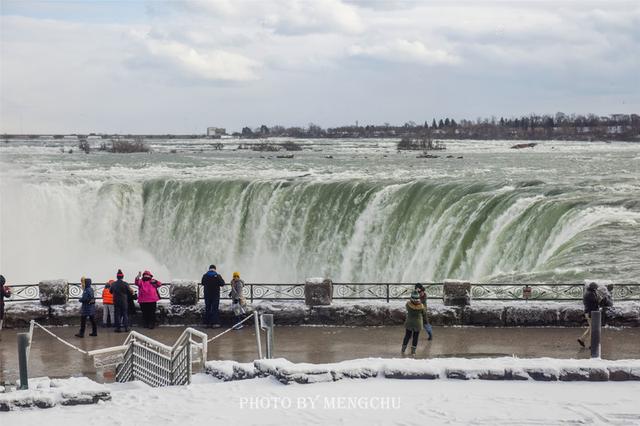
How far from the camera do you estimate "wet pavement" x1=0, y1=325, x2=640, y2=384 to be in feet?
46.1

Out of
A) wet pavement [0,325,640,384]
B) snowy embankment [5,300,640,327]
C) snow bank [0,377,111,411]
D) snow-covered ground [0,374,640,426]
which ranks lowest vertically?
wet pavement [0,325,640,384]

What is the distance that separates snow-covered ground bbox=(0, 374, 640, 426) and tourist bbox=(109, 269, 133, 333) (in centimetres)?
512

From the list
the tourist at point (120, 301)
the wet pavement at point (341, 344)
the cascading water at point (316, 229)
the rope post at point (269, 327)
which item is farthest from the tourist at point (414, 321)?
the cascading water at point (316, 229)

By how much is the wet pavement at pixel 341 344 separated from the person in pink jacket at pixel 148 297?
0.81 ft

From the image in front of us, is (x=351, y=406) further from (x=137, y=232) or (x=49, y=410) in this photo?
(x=137, y=232)

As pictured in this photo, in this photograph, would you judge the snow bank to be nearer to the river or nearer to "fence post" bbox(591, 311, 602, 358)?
"fence post" bbox(591, 311, 602, 358)

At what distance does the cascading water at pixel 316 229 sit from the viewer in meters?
24.9

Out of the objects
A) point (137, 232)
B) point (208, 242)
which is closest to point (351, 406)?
point (208, 242)

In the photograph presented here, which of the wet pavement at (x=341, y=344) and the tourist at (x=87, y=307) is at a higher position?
the tourist at (x=87, y=307)

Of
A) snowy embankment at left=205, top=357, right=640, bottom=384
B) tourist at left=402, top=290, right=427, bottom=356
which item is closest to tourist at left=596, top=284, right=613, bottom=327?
tourist at left=402, top=290, right=427, bottom=356

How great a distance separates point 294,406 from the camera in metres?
10.1

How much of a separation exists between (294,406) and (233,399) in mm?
832

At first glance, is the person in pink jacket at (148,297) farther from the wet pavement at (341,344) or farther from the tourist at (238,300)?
the tourist at (238,300)

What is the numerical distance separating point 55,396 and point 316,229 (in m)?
23.3
